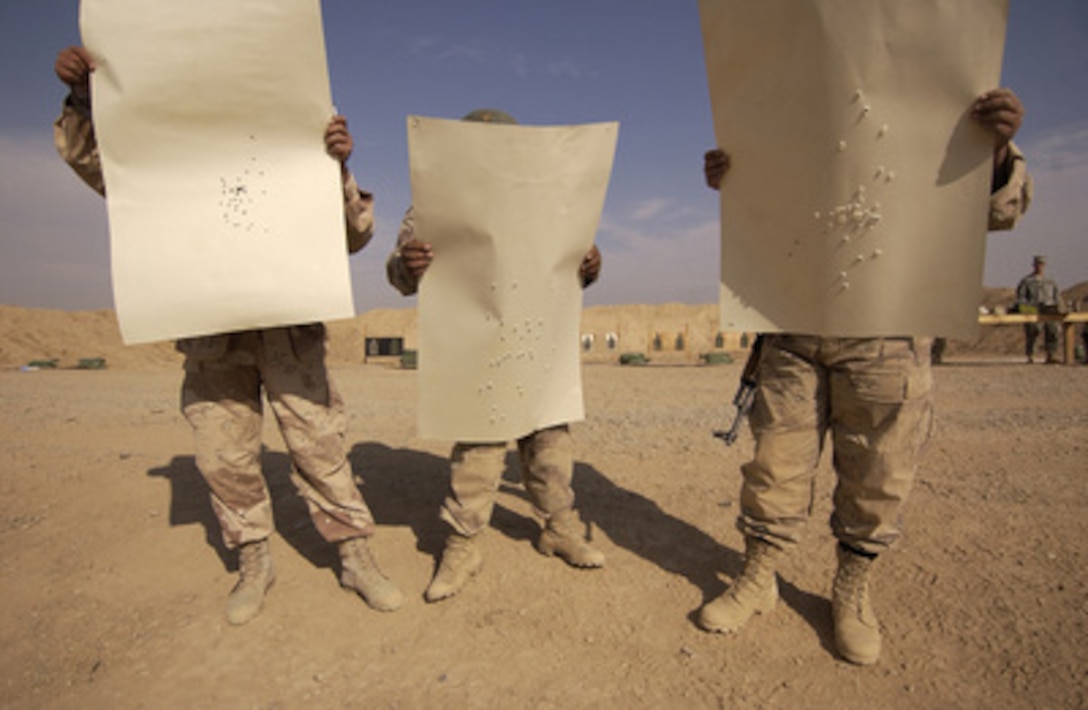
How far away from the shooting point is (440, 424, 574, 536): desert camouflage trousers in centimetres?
251

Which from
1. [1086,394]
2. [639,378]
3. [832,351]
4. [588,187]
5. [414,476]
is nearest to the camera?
[832,351]

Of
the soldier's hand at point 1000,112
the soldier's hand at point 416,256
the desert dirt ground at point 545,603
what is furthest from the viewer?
the soldier's hand at point 416,256

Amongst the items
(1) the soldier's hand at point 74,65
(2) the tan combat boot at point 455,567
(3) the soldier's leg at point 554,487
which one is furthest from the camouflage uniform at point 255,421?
(1) the soldier's hand at point 74,65

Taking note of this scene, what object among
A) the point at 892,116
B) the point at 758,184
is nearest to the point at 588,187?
the point at 758,184

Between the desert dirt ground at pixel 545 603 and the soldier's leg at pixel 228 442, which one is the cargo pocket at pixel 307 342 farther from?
the desert dirt ground at pixel 545 603

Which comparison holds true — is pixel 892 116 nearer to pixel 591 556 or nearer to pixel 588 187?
pixel 588 187

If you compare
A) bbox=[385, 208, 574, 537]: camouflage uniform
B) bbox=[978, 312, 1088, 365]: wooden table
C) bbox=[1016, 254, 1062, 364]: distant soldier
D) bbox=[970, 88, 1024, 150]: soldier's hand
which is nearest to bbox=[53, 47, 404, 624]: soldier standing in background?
bbox=[385, 208, 574, 537]: camouflage uniform

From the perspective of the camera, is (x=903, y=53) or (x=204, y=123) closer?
(x=903, y=53)

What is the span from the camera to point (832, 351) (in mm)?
2016

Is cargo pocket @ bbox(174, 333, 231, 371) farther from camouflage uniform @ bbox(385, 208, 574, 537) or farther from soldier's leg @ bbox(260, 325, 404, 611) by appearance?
camouflage uniform @ bbox(385, 208, 574, 537)

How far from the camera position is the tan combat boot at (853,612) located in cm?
195

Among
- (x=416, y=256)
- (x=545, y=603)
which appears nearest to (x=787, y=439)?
(x=545, y=603)

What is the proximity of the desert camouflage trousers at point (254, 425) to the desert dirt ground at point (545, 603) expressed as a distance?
36 cm

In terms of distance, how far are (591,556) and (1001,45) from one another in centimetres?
237
